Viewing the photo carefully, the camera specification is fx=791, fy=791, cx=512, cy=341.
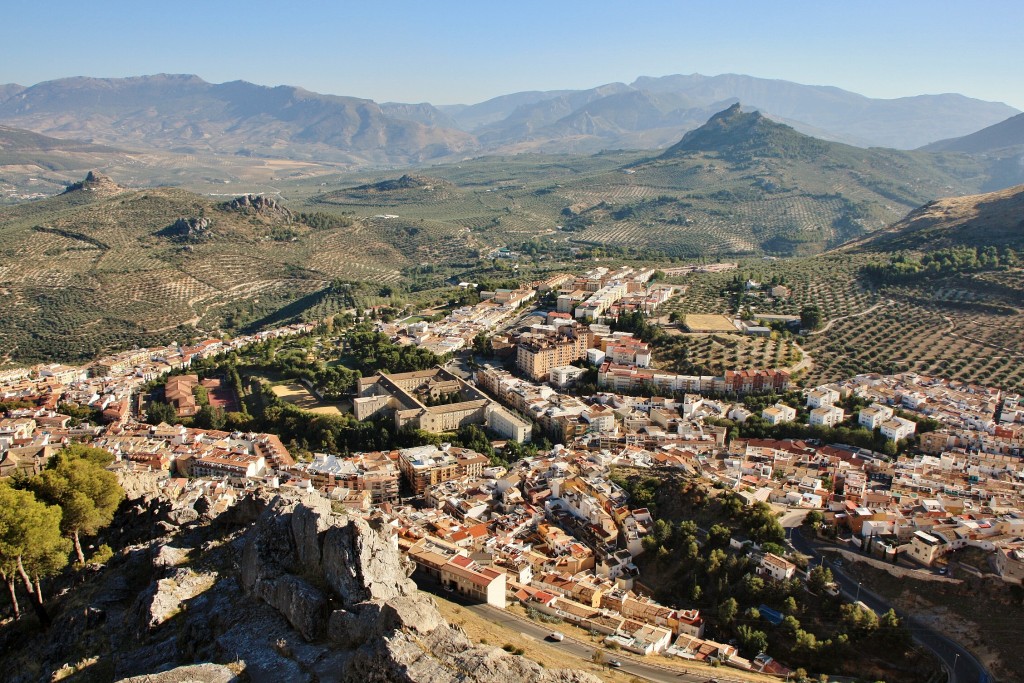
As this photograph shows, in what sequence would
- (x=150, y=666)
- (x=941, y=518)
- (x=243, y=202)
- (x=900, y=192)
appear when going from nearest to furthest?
(x=150, y=666) → (x=941, y=518) → (x=243, y=202) → (x=900, y=192)

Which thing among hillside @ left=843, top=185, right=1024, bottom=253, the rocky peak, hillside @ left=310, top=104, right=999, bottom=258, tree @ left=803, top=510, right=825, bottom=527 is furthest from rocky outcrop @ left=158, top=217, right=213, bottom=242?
tree @ left=803, top=510, right=825, bottom=527

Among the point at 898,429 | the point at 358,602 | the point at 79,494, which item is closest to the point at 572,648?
the point at 358,602

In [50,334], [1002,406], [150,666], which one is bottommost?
[50,334]

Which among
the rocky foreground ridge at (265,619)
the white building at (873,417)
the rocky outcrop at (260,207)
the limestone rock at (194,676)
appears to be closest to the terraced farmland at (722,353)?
the white building at (873,417)

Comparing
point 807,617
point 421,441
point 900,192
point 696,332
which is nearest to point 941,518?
point 807,617

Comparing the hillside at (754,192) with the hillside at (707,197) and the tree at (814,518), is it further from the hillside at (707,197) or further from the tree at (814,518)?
the tree at (814,518)

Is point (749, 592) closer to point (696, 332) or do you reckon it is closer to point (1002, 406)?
point (1002, 406)

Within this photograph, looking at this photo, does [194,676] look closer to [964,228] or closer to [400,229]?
[964,228]
